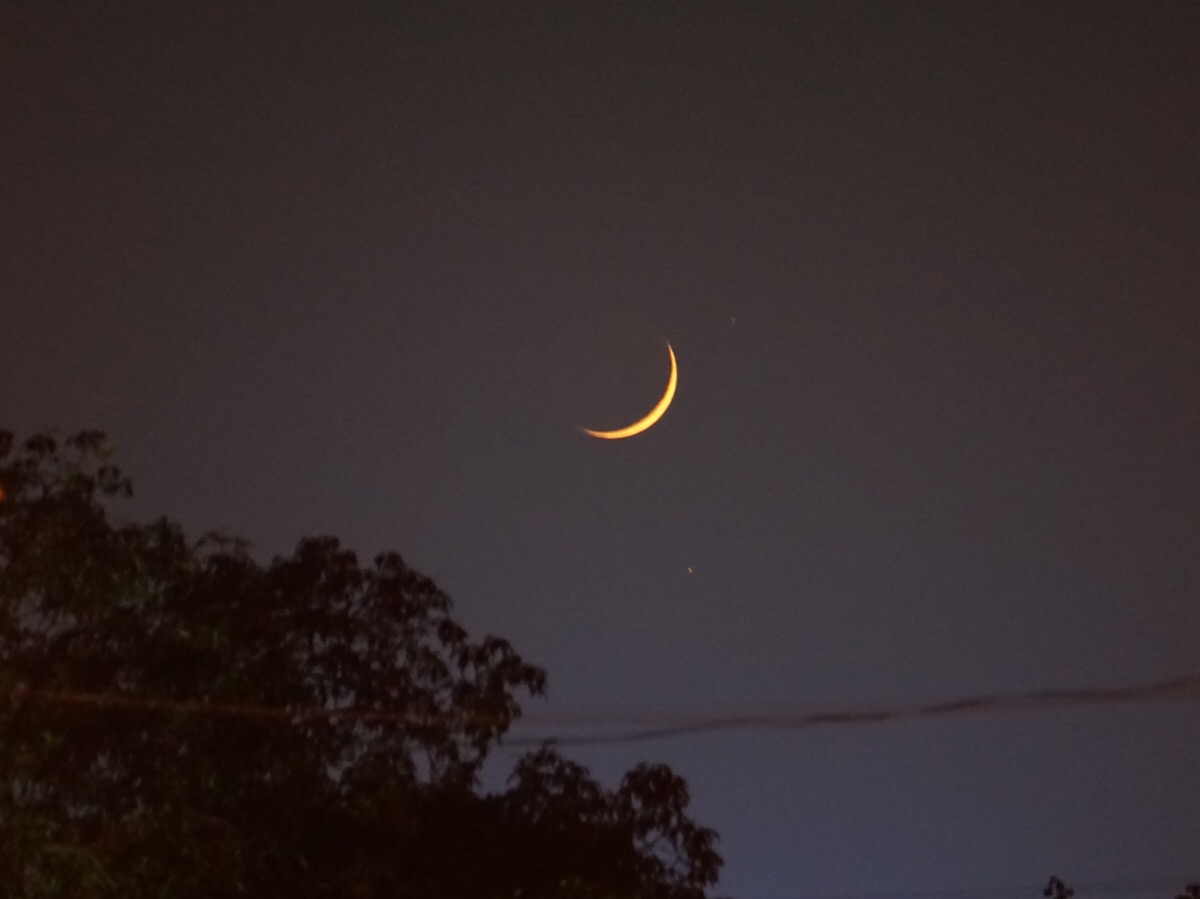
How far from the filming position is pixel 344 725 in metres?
10.2

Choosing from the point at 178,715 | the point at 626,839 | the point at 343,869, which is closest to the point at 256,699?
the point at 178,715

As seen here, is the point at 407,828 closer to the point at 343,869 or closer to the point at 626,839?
the point at 343,869

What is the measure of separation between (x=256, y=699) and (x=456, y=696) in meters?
1.60

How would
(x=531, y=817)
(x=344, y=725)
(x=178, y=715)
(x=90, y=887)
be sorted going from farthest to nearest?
(x=531, y=817), (x=344, y=725), (x=178, y=715), (x=90, y=887)

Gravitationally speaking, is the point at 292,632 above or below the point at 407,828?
above

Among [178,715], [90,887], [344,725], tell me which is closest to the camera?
[90,887]

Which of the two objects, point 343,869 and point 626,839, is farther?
point 626,839

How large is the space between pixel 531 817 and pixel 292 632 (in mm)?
2241

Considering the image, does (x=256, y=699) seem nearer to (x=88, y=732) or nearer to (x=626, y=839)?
(x=88, y=732)

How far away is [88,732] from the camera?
934cm

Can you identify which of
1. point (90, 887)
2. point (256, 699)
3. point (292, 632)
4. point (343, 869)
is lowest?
point (90, 887)

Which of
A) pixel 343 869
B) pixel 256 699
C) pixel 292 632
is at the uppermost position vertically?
pixel 292 632

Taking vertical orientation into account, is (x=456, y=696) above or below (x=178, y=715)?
above

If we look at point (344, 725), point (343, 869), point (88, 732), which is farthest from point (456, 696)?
point (88, 732)
